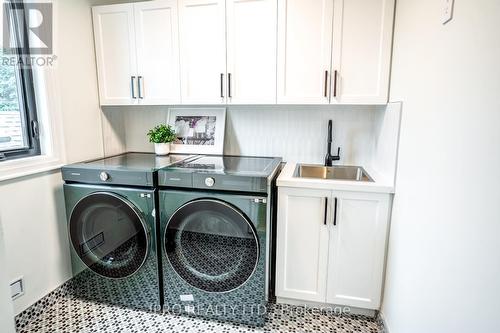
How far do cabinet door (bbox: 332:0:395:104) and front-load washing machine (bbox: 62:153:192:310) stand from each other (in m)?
1.38

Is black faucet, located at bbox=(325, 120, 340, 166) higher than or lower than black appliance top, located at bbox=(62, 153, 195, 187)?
higher

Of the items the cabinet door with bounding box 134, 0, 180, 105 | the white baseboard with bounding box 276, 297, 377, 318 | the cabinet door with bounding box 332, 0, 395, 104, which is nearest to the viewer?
the cabinet door with bounding box 332, 0, 395, 104

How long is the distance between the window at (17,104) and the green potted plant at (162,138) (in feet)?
2.60

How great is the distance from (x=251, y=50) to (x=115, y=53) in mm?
1091

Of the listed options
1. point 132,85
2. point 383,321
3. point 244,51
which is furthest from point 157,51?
point 383,321

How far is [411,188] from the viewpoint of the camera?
139cm

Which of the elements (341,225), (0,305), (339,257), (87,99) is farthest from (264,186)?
(87,99)

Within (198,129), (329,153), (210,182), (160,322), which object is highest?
(198,129)

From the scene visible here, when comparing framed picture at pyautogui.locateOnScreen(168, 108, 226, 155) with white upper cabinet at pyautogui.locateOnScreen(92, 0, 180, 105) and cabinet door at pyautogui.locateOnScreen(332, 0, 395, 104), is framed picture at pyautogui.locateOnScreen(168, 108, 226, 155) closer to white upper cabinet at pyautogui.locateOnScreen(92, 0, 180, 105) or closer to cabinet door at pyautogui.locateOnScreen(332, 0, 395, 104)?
white upper cabinet at pyautogui.locateOnScreen(92, 0, 180, 105)

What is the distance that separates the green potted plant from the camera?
7.77ft

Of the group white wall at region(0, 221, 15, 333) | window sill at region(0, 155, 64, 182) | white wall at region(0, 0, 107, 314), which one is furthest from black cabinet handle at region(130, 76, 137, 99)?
white wall at region(0, 221, 15, 333)

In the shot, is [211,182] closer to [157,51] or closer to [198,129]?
[198,129]

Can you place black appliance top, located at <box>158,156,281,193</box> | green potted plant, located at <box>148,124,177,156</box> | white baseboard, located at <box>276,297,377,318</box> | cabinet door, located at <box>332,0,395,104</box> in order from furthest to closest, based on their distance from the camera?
green potted plant, located at <box>148,124,177,156</box> → white baseboard, located at <box>276,297,377,318</box> → cabinet door, located at <box>332,0,395,104</box> → black appliance top, located at <box>158,156,281,193</box>

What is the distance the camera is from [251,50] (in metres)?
1.95
